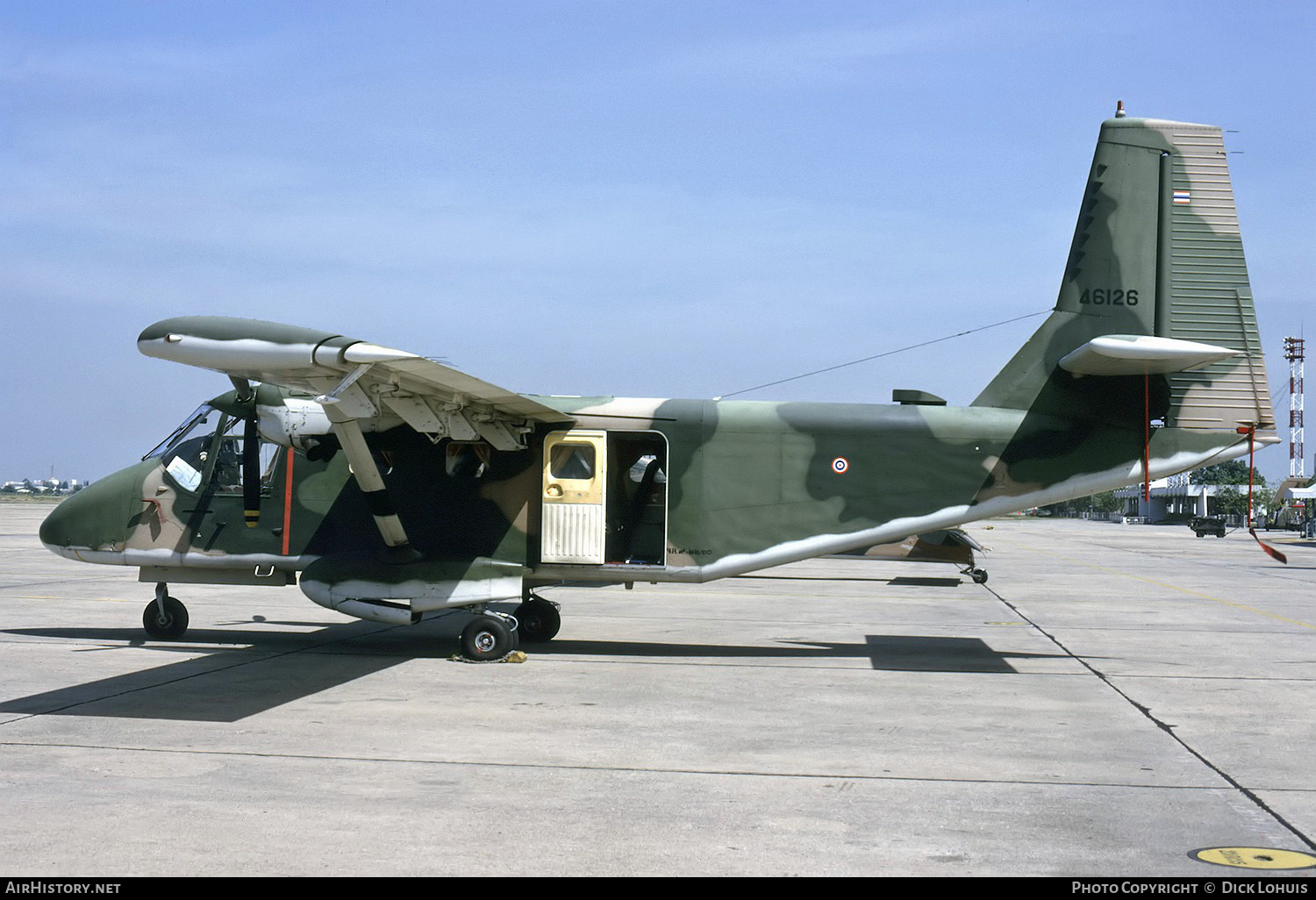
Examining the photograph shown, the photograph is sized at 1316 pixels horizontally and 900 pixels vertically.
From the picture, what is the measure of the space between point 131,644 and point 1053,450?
440 inches

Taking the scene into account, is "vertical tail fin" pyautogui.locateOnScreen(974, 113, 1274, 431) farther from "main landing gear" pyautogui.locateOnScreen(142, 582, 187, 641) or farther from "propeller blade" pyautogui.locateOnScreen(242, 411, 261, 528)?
"main landing gear" pyautogui.locateOnScreen(142, 582, 187, 641)

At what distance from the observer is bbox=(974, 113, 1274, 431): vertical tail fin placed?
42.2 feet

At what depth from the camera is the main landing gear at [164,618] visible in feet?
46.4

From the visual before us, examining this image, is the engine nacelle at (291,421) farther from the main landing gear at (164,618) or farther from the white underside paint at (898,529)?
the white underside paint at (898,529)

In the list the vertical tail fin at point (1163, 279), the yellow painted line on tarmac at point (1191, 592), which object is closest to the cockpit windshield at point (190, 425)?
the vertical tail fin at point (1163, 279)

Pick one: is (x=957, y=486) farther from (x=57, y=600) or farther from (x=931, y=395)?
(x=57, y=600)

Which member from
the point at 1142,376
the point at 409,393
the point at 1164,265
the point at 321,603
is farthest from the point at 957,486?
the point at 321,603

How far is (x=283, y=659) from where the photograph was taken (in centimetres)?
1273

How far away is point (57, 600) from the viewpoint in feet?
62.1

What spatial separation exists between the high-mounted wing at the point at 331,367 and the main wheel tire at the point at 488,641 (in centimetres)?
231

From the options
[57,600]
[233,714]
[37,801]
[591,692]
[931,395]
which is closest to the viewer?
[37,801]

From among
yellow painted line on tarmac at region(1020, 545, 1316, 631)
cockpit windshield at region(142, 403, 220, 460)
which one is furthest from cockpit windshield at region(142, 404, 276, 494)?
yellow painted line on tarmac at region(1020, 545, 1316, 631)

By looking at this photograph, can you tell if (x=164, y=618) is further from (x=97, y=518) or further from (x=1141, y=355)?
(x=1141, y=355)

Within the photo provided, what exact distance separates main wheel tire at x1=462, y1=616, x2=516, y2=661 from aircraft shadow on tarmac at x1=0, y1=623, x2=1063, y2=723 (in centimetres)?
67
